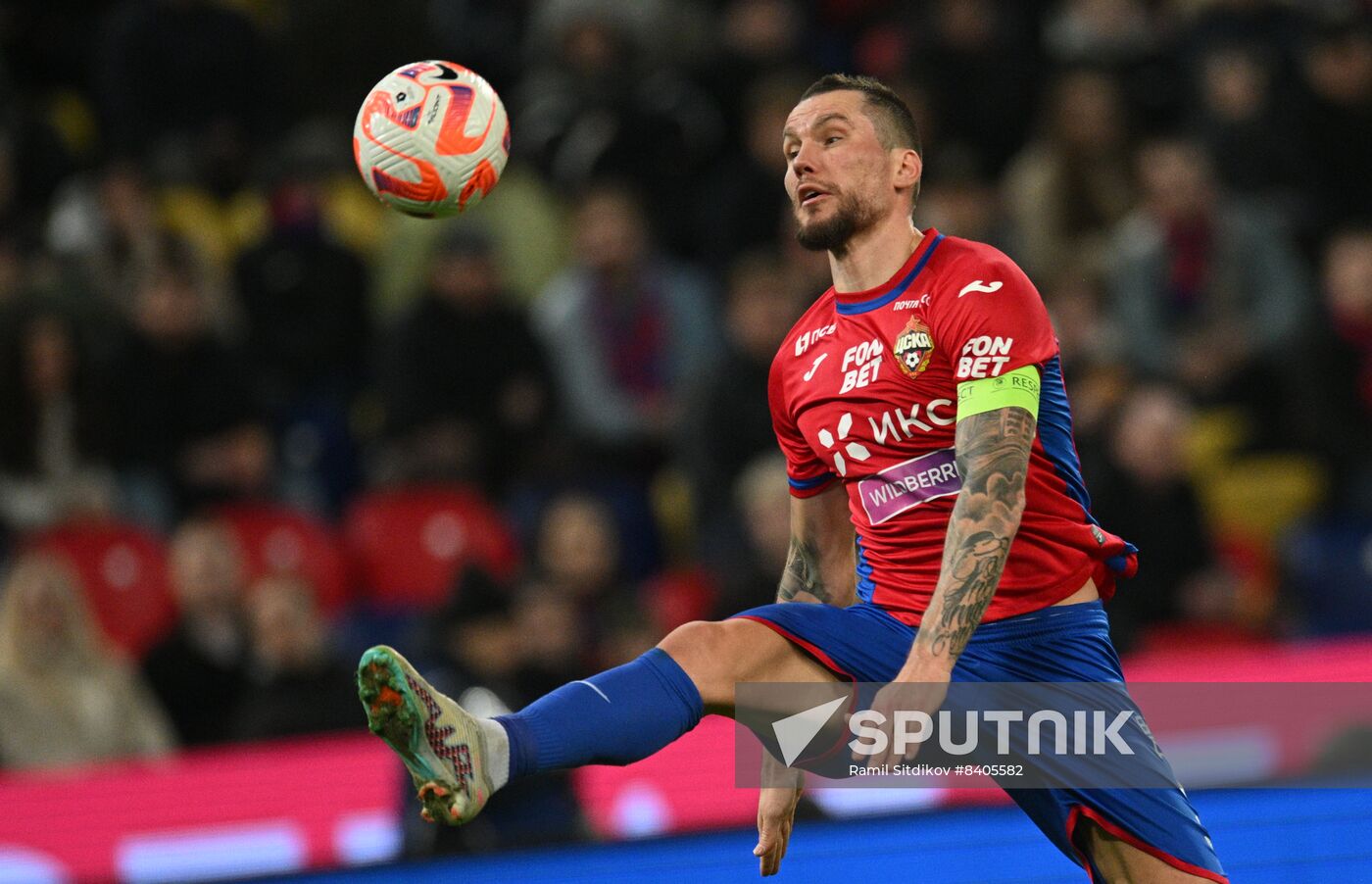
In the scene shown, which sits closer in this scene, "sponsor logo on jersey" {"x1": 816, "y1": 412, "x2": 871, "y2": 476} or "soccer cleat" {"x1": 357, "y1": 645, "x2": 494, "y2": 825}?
"soccer cleat" {"x1": 357, "y1": 645, "x2": 494, "y2": 825}

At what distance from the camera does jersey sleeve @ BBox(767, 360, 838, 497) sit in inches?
196

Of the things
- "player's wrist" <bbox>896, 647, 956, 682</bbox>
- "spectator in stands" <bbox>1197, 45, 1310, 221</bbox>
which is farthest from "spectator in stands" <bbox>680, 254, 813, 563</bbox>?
"player's wrist" <bbox>896, 647, 956, 682</bbox>

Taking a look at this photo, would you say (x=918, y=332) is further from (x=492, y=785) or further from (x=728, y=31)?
(x=728, y=31)

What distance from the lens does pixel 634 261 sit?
10094 mm

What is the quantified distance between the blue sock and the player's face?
1.13m

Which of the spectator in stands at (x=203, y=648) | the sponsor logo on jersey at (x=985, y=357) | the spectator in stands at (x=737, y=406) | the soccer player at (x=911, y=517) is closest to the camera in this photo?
the soccer player at (x=911, y=517)

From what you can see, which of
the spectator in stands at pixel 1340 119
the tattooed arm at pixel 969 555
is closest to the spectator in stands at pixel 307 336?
the spectator in stands at pixel 1340 119

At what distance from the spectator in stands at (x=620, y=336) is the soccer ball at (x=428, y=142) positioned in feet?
16.3

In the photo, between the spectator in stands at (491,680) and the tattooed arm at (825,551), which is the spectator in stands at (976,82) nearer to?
the spectator in stands at (491,680)

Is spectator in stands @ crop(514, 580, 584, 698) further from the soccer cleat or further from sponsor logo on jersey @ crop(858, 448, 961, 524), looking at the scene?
the soccer cleat

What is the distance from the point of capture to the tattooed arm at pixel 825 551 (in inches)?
199

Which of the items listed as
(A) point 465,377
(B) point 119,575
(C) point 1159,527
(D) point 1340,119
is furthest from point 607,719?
(D) point 1340,119

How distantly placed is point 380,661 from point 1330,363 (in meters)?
6.88

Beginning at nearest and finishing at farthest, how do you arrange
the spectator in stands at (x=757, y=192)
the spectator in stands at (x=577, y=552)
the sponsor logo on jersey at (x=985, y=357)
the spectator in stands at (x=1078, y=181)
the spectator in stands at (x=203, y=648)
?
the sponsor logo on jersey at (x=985, y=357) < the spectator in stands at (x=203, y=648) < the spectator in stands at (x=577, y=552) < the spectator in stands at (x=1078, y=181) < the spectator in stands at (x=757, y=192)
